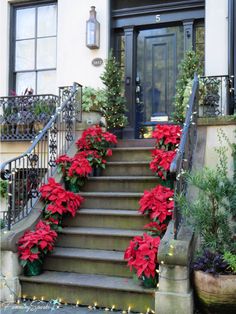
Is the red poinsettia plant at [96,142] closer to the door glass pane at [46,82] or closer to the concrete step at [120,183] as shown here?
the concrete step at [120,183]

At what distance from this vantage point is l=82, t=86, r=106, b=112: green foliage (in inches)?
274

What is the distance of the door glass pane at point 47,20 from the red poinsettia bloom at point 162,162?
4.51m

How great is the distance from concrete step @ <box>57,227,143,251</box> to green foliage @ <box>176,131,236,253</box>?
0.98m

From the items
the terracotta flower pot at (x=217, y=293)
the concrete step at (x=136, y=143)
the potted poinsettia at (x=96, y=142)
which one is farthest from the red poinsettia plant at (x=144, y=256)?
the concrete step at (x=136, y=143)

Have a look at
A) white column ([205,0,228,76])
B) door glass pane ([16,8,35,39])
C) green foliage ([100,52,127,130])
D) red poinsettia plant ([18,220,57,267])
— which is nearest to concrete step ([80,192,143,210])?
red poinsettia plant ([18,220,57,267])

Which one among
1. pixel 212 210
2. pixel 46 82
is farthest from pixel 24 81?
pixel 212 210

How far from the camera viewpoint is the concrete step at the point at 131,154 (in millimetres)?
6449

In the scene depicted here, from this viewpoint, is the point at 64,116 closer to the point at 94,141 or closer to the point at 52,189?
the point at 94,141

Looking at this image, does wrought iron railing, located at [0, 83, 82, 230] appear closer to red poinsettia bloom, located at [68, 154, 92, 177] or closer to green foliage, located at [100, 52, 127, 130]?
red poinsettia bloom, located at [68, 154, 92, 177]

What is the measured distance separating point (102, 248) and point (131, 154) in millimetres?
1987

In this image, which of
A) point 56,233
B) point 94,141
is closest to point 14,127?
point 94,141

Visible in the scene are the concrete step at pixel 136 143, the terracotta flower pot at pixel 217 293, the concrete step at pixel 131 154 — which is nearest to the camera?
the terracotta flower pot at pixel 217 293

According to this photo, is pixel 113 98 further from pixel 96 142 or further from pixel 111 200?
pixel 111 200

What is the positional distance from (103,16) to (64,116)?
271 cm
